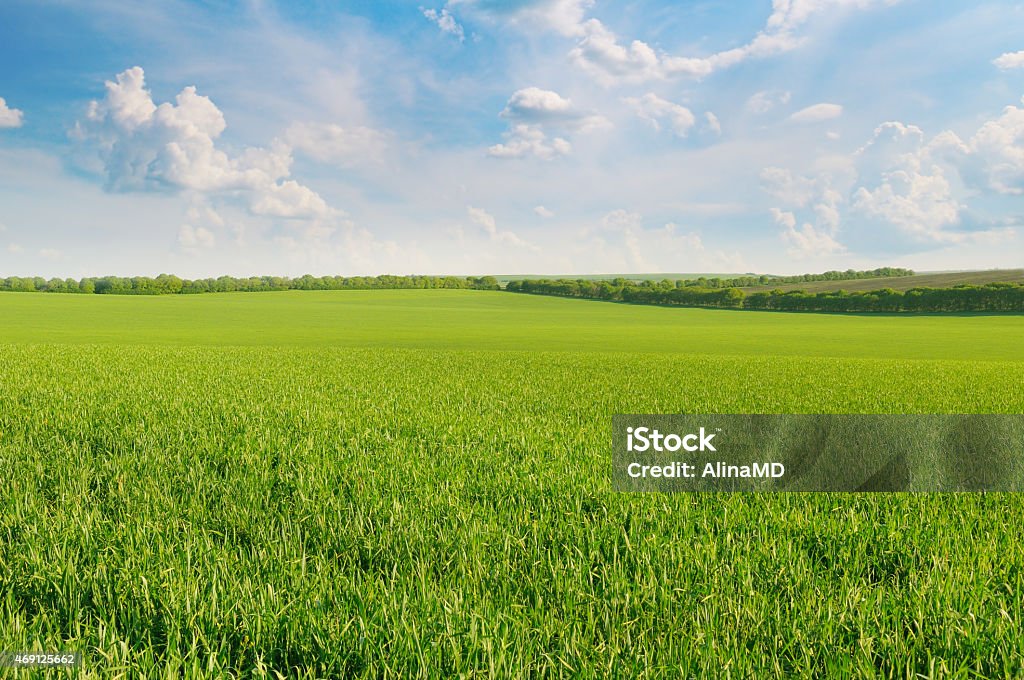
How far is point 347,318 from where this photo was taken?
81.1 meters

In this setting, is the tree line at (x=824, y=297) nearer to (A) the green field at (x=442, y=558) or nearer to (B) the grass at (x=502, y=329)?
(B) the grass at (x=502, y=329)

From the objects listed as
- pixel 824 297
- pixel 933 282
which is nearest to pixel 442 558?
pixel 824 297

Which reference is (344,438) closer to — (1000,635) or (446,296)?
(1000,635)

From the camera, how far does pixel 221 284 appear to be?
477ft

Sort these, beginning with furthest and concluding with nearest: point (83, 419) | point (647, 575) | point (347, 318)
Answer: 1. point (347, 318)
2. point (83, 419)
3. point (647, 575)

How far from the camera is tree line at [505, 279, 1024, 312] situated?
9269 cm

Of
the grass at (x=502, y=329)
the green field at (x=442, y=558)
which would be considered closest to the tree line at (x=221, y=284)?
the grass at (x=502, y=329)

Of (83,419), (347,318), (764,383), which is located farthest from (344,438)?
(347,318)

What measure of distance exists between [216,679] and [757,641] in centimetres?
306

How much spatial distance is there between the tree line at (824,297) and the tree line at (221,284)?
48.9 meters

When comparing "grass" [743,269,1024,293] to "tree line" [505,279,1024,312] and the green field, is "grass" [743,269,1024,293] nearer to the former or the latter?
"tree line" [505,279,1024,312]

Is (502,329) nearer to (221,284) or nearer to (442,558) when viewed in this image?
(442,558)

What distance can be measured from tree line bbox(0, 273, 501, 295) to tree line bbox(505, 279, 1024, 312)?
48.9m

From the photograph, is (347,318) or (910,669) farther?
(347,318)
